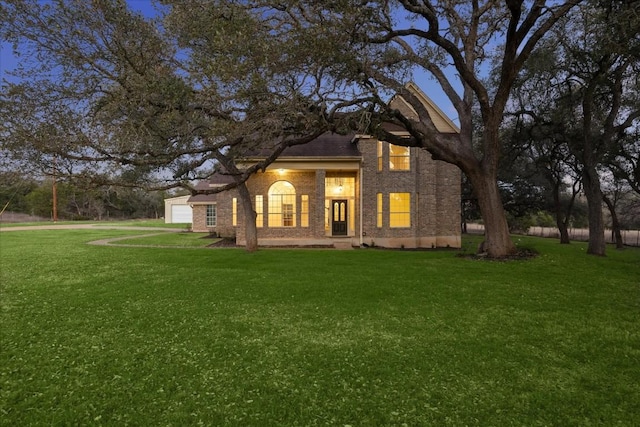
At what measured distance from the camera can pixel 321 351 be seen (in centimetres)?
495

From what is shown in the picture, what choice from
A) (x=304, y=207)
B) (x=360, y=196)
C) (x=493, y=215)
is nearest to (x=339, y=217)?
(x=304, y=207)

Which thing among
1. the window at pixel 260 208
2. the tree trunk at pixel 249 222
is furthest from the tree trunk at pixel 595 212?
the window at pixel 260 208

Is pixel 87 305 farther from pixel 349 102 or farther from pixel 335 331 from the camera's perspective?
pixel 349 102

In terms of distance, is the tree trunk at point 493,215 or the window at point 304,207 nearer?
the tree trunk at point 493,215

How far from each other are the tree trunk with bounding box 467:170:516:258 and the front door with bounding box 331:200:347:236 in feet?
30.0

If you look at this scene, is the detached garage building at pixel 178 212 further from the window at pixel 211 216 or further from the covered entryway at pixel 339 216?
the covered entryway at pixel 339 216

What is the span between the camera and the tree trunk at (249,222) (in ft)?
57.1

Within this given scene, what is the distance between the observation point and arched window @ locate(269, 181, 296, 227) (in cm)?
2078

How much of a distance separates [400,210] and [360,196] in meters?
2.31

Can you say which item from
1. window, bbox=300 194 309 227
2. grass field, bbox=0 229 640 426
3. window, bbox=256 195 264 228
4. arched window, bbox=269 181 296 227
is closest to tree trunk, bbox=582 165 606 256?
grass field, bbox=0 229 640 426

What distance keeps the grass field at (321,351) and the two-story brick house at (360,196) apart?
9.85m

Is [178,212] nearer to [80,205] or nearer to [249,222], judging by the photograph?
[80,205]

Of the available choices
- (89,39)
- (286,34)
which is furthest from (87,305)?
(89,39)

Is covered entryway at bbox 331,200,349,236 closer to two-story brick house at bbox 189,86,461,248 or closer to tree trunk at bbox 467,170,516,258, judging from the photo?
two-story brick house at bbox 189,86,461,248
